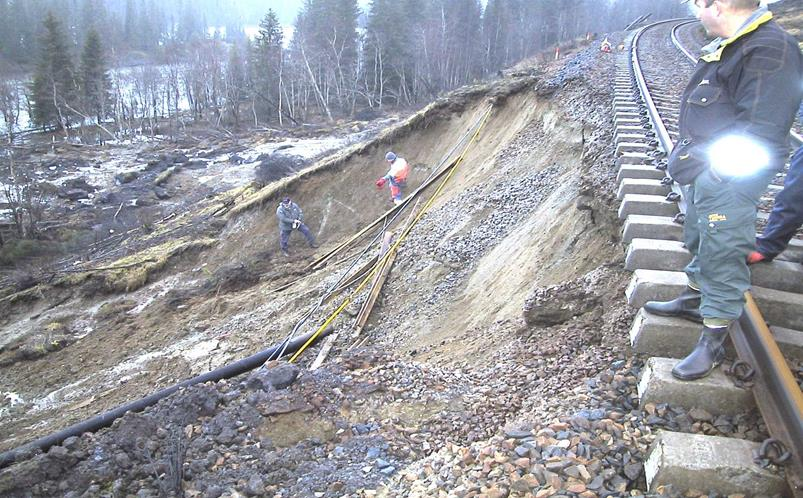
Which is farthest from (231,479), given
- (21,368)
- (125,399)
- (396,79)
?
(396,79)

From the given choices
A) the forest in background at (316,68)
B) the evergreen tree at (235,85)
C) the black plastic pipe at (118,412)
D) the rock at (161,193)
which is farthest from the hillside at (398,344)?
the evergreen tree at (235,85)

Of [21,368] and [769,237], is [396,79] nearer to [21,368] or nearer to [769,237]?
[21,368]

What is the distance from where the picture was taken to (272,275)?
1311 cm

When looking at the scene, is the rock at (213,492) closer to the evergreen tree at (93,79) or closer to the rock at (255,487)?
the rock at (255,487)

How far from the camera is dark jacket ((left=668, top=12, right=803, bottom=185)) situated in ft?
8.84

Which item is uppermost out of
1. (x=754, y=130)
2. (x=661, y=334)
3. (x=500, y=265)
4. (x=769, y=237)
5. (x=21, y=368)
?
(x=754, y=130)

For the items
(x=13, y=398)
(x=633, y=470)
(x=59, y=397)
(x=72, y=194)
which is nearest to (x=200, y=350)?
(x=59, y=397)

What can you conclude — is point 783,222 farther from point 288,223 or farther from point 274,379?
point 288,223

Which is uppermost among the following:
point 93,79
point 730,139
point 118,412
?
point 93,79

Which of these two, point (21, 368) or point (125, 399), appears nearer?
point (125, 399)

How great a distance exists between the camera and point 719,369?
3.07 m

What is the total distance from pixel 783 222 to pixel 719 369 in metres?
1.51

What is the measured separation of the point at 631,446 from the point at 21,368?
1372 cm

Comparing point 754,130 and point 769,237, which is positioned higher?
point 754,130
